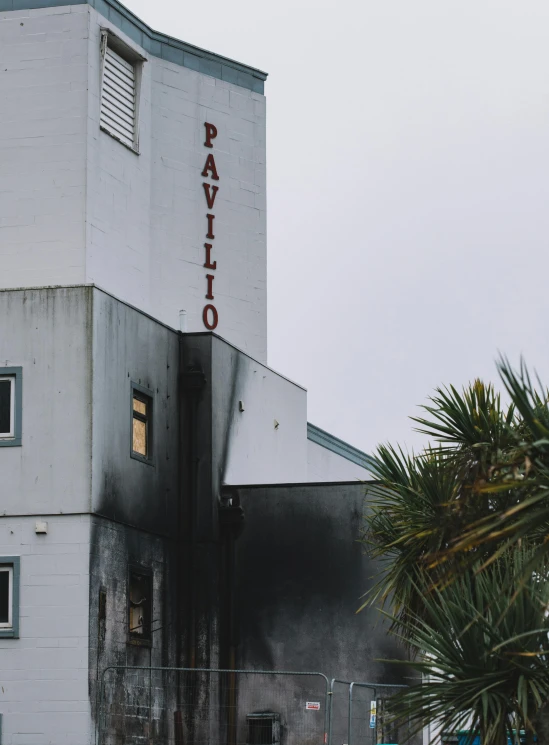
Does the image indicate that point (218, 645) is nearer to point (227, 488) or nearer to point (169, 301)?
point (227, 488)

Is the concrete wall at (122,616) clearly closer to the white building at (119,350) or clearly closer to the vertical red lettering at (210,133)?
the white building at (119,350)

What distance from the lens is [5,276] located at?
77.0ft

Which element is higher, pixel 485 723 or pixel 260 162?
pixel 260 162

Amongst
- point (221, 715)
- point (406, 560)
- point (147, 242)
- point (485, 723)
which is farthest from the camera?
point (147, 242)

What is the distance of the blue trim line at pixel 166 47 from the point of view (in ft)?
79.3

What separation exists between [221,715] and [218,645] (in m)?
1.12

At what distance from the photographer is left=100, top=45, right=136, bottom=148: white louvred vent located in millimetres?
24312

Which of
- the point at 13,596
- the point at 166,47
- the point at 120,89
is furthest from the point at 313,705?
the point at 166,47

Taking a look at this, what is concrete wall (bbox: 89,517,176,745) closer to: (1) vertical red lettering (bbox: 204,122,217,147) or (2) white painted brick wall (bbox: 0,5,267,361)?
(2) white painted brick wall (bbox: 0,5,267,361)

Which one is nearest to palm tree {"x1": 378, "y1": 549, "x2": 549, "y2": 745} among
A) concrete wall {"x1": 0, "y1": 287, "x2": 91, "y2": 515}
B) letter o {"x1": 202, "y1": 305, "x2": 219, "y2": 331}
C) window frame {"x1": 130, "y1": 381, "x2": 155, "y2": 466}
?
concrete wall {"x1": 0, "y1": 287, "x2": 91, "y2": 515}

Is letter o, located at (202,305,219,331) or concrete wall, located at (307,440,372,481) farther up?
letter o, located at (202,305,219,331)

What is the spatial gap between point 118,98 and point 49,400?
626 centimetres

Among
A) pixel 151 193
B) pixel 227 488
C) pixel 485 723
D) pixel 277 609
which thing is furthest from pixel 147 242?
pixel 485 723

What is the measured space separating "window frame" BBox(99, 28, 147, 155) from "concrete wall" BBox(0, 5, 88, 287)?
1.65 feet
